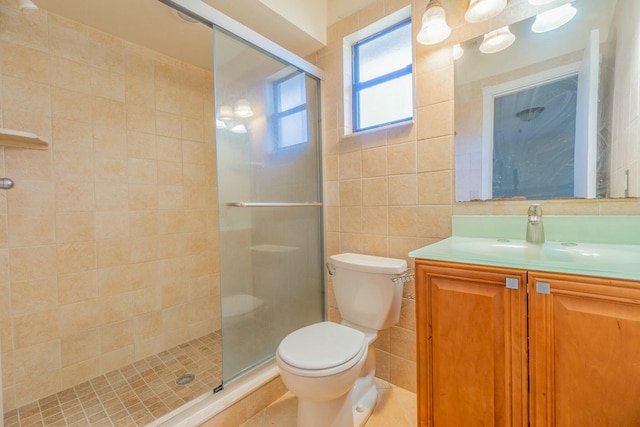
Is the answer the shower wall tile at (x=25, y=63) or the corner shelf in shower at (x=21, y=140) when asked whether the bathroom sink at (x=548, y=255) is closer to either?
the corner shelf in shower at (x=21, y=140)

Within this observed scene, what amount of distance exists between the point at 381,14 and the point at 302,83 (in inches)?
24.8

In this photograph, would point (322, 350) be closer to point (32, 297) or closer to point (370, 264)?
point (370, 264)

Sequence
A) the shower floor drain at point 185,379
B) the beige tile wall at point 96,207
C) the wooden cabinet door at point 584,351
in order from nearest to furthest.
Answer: the wooden cabinet door at point 584,351 → the beige tile wall at point 96,207 → the shower floor drain at point 185,379

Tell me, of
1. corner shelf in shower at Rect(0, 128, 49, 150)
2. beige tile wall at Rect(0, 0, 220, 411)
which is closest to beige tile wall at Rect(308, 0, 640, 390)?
beige tile wall at Rect(0, 0, 220, 411)

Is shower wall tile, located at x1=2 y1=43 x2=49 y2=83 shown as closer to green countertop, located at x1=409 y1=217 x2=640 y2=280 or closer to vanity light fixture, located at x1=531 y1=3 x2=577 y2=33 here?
green countertop, located at x1=409 y1=217 x2=640 y2=280

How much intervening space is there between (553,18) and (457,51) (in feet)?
1.25

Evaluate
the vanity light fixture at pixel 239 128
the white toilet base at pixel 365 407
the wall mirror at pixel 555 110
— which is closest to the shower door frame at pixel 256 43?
the vanity light fixture at pixel 239 128

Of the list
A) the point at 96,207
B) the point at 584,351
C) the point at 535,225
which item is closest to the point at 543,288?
the point at 584,351

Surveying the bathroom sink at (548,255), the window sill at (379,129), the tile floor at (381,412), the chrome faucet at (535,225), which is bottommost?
the tile floor at (381,412)

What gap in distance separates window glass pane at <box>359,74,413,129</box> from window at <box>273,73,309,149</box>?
42 centimetres

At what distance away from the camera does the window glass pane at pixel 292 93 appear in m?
1.68

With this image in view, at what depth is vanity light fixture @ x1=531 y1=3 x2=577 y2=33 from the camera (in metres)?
1.13

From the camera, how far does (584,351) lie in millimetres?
738

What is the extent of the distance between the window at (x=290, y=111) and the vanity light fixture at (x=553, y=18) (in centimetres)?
125
